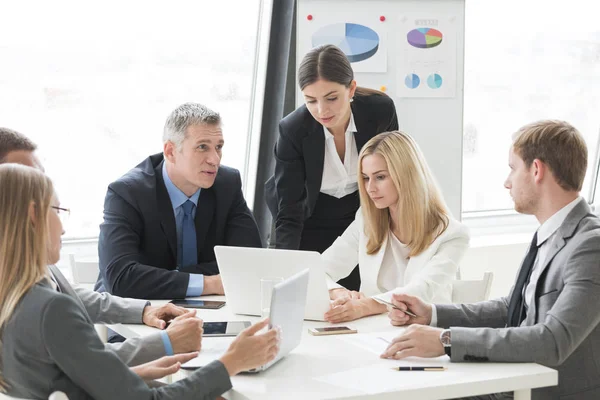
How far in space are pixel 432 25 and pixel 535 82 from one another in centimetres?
180

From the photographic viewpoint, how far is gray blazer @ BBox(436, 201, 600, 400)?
2170 millimetres

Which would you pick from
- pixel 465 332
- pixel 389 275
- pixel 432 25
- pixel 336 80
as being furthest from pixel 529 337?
pixel 432 25

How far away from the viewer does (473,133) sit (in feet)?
20.3

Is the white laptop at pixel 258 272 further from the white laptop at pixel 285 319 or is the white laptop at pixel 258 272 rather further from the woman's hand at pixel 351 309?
the white laptop at pixel 285 319

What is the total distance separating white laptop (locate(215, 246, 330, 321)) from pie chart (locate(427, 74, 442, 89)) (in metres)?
2.55

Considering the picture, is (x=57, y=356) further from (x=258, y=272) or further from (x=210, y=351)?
(x=258, y=272)

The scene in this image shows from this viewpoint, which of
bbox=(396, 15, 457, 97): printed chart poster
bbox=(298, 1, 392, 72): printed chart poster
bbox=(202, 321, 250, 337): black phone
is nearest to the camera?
bbox=(202, 321, 250, 337): black phone

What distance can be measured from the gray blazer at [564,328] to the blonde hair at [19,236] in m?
1.10

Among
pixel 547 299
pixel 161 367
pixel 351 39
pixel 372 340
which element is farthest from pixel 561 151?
pixel 351 39

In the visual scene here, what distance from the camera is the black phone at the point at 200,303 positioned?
9.62 ft

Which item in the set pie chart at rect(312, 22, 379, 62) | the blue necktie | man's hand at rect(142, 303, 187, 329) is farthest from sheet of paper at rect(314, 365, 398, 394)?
pie chart at rect(312, 22, 379, 62)

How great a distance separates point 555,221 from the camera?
242cm

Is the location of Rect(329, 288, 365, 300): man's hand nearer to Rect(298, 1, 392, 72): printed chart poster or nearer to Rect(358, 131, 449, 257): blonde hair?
Rect(358, 131, 449, 257): blonde hair

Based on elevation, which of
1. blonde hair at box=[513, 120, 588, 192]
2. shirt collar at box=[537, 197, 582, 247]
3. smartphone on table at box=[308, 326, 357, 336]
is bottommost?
smartphone on table at box=[308, 326, 357, 336]
